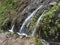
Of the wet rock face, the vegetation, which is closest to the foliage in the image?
the vegetation

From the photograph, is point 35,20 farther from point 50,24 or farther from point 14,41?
point 14,41

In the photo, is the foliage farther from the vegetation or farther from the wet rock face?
the wet rock face

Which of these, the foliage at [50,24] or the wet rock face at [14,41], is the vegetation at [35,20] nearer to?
the foliage at [50,24]

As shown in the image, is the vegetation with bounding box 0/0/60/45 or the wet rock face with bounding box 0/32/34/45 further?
the vegetation with bounding box 0/0/60/45

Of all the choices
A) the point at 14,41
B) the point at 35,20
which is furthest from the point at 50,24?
the point at 14,41

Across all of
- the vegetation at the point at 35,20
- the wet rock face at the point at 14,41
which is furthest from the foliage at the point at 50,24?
the wet rock face at the point at 14,41

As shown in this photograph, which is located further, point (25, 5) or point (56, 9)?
point (25, 5)

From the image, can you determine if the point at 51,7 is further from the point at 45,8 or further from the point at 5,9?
the point at 5,9

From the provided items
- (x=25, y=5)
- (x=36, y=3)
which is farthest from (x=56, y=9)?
(x=25, y=5)

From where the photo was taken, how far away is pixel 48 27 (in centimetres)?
694

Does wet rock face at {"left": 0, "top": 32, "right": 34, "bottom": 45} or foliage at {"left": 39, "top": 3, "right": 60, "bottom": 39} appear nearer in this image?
wet rock face at {"left": 0, "top": 32, "right": 34, "bottom": 45}

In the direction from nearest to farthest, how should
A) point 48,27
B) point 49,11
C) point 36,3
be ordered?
1. point 48,27
2. point 49,11
3. point 36,3

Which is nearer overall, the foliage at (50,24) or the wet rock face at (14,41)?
the wet rock face at (14,41)

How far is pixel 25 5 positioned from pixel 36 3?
639 millimetres
